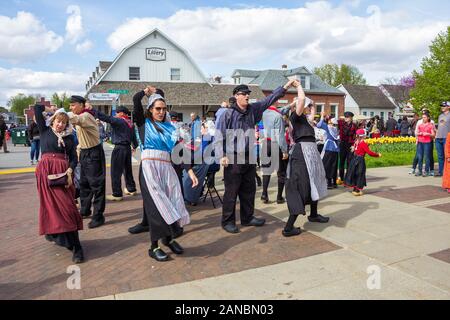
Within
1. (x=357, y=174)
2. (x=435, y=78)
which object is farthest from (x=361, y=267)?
(x=435, y=78)

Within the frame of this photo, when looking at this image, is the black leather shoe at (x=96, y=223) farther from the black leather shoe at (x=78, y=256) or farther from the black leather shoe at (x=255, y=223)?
the black leather shoe at (x=255, y=223)

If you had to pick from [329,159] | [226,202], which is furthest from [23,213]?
[329,159]

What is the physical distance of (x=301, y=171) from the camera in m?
4.96

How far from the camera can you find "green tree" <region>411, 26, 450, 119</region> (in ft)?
106

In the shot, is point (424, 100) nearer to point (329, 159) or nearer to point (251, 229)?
point (329, 159)

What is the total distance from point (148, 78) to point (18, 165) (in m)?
19.6

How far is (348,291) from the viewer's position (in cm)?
328

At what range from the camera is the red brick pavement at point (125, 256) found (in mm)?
3572

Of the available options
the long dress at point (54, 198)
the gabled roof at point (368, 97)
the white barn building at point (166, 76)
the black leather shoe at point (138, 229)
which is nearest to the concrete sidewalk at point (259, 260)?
the black leather shoe at point (138, 229)

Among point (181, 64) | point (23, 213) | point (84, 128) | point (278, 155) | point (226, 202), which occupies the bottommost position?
point (23, 213)

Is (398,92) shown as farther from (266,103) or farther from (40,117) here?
(40,117)

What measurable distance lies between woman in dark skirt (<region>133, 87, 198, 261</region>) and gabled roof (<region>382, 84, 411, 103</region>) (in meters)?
55.8

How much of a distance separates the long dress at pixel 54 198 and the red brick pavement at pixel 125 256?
36 centimetres

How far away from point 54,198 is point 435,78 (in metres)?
36.0
